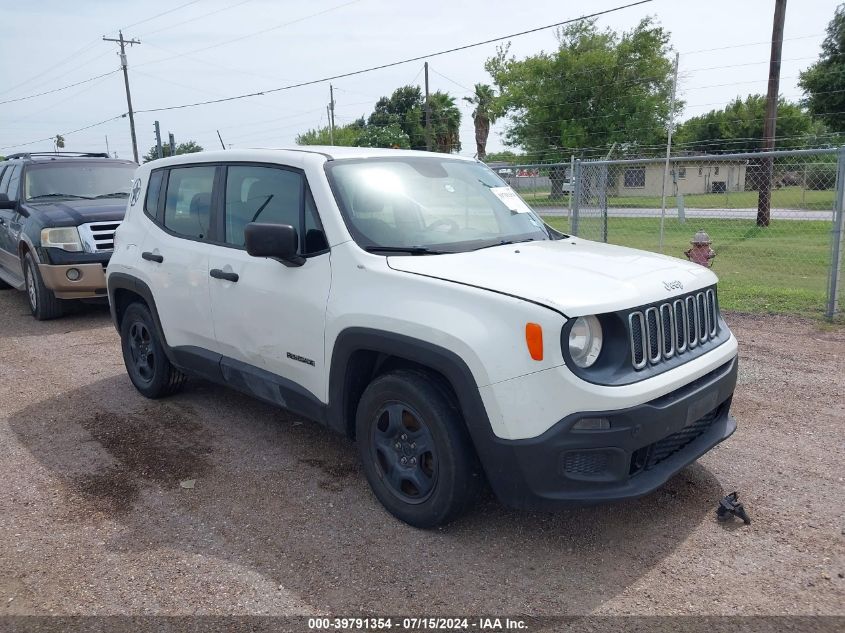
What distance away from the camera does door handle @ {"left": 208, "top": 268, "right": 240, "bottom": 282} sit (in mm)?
4218

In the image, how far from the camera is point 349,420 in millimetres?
3740

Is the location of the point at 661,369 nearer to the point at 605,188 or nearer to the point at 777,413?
the point at 777,413

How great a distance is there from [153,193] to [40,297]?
417cm

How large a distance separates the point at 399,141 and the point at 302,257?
57880 millimetres

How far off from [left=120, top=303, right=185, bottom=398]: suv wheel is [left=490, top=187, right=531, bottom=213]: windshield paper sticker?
2.74 m

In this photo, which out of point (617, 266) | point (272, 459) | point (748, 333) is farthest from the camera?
point (748, 333)

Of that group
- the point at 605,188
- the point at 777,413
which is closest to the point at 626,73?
the point at 605,188

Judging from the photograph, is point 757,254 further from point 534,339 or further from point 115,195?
point 534,339

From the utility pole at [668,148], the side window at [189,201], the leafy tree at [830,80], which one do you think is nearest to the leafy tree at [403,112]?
the leafy tree at [830,80]

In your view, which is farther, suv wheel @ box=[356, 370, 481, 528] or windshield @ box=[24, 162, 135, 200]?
windshield @ box=[24, 162, 135, 200]

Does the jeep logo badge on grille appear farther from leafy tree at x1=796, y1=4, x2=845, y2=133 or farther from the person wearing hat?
leafy tree at x1=796, y1=4, x2=845, y2=133

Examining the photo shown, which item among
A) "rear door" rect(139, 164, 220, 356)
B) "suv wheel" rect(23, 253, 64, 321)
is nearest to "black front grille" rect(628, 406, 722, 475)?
"rear door" rect(139, 164, 220, 356)

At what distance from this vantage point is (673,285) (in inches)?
132

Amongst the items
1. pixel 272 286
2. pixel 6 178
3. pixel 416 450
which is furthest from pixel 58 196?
pixel 416 450
